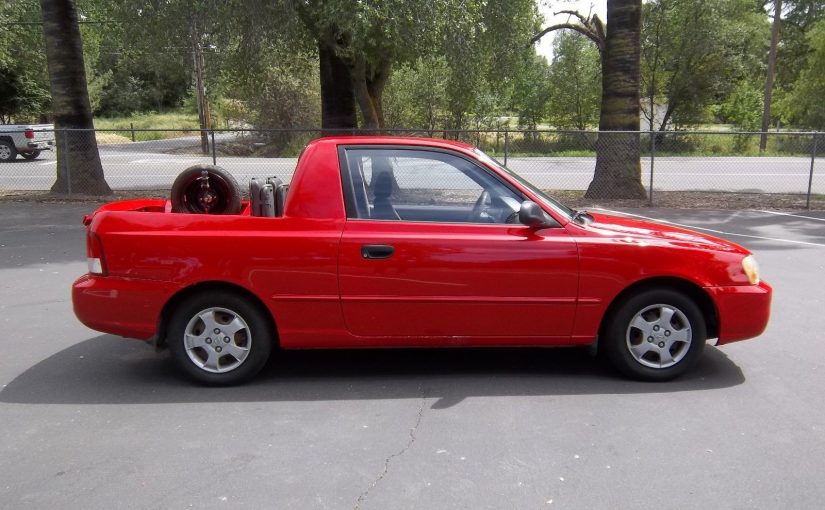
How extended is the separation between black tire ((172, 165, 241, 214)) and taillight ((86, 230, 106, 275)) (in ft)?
3.07

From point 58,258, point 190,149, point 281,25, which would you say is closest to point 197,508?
point 58,258

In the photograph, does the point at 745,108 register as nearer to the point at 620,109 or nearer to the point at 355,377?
the point at 620,109

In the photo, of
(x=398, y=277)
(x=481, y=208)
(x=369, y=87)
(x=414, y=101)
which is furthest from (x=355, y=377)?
(x=414, y=101)

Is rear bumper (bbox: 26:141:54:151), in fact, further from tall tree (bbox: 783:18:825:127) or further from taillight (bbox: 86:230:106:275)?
tall tree (bbox: 783:18:825:127)

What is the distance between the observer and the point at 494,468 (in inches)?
148

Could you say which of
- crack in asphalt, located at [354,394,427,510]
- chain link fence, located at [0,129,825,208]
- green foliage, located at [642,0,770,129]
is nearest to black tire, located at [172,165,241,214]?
crack in asphalt, located at [354,394,427,510]

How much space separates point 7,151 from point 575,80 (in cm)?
2436

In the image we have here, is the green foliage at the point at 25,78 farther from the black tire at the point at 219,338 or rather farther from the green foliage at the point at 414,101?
the black tire at the point at 219,338

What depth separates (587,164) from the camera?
24.3m

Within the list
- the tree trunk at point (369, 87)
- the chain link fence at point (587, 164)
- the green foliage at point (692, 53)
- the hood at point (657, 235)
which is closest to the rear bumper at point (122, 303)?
the hood at point (657, 235)

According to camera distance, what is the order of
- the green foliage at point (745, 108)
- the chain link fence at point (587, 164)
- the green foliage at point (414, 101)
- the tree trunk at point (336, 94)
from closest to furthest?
1. the chain link fence at point (587, 164)
2. the tree trunk at point (336, 94)
3. the green foliage at point (414, 101)
4. the green foliage at point (745, 108)

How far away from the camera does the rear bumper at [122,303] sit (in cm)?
471

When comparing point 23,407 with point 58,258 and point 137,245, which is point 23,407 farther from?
point 58,258

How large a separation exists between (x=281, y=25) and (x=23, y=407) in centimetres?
920
